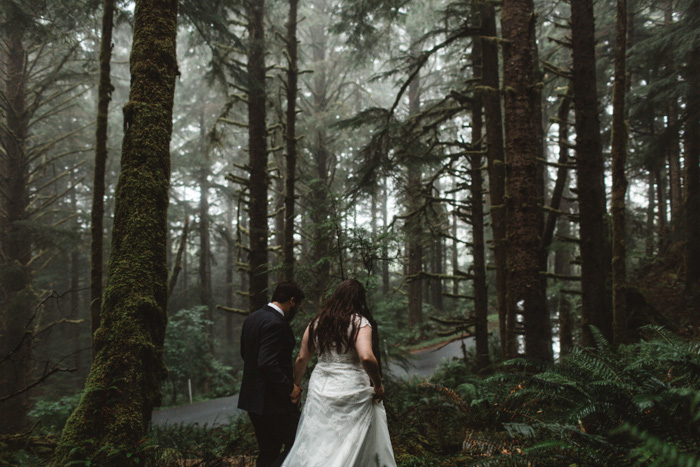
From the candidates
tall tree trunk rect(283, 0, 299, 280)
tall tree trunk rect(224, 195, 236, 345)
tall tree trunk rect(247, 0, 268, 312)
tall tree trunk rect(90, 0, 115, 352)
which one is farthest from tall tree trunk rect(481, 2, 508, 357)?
tall tree trunk rect(224, 195, 236, 345)

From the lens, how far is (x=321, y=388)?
12.4 feet

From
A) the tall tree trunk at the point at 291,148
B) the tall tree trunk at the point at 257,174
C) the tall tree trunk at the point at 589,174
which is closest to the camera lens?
the tall tree trunk at the point at 589,174

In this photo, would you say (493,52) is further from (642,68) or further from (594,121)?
(642,68)

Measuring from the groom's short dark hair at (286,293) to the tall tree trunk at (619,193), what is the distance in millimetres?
5847

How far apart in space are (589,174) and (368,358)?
21.6ft

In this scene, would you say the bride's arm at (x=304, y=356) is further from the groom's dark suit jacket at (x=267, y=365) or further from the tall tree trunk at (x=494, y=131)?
the tall tree trunk at (x=494, y=131)

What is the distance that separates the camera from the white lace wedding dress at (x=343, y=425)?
351 centimetres

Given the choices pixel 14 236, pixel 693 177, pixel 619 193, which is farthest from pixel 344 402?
pixel 14 236

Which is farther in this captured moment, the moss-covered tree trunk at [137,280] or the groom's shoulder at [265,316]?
the groom's shoulder at [265,316]

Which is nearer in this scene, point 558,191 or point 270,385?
point 270,385

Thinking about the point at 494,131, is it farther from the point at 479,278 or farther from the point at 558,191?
the point at 479,278

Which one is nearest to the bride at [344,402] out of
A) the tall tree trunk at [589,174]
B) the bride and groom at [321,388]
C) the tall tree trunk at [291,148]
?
the bride and groom at [321,388]

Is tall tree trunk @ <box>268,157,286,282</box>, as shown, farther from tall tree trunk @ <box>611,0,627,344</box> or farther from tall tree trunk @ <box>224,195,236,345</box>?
tall tree trunk @ <box>611,0,627,344</box>

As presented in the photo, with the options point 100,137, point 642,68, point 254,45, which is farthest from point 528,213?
point 642,68
